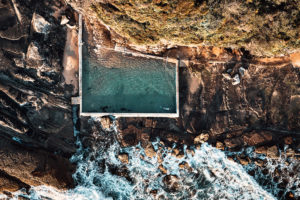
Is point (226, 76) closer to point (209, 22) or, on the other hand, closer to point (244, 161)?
point (209, 22)

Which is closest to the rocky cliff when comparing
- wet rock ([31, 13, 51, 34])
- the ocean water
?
wet rock ([31, 13, 51, 34])

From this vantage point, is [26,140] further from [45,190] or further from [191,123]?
[191,123]

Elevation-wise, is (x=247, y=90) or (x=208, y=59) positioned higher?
(x=208, y=59)

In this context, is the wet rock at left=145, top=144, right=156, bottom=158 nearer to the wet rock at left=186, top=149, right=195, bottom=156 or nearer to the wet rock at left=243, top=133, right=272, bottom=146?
the wet rock at left=186, top=149, right=195, bottom=156

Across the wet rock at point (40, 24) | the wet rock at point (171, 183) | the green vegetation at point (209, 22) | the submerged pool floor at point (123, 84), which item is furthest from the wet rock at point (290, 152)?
the wet rock at point (40, 24)

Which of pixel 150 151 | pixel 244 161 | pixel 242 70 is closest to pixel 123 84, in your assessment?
pixel 150 151

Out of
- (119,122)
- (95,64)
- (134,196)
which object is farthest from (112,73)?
(134,196)
